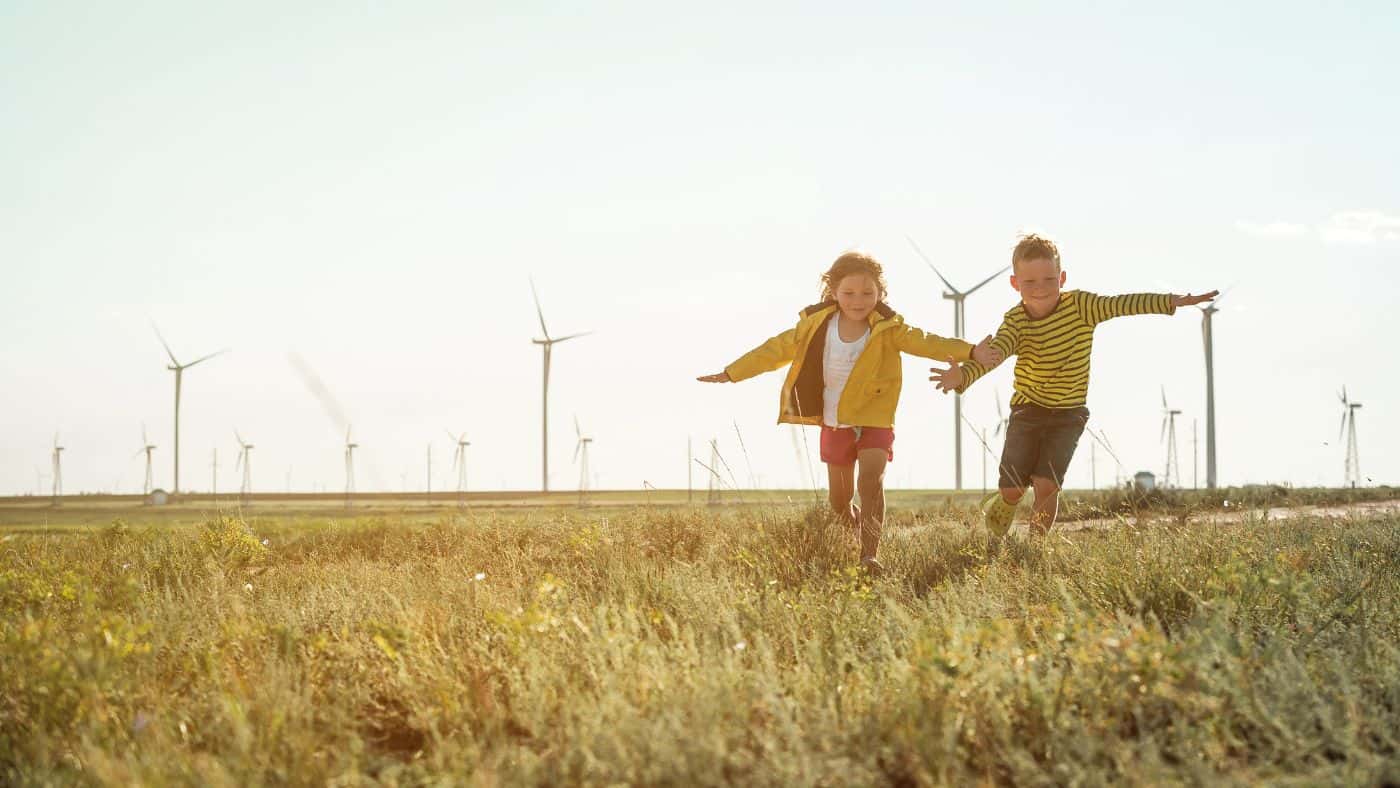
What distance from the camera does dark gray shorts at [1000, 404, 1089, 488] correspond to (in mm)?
8156

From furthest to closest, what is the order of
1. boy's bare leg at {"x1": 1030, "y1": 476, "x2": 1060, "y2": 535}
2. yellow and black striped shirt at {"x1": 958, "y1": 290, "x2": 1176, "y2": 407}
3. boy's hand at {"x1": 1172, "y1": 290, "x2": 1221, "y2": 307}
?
boy's bare leg at {"x1": 1030, "y1": 476, "x2": 1060, "y2": 535}, yellow and black striped shirt at {"x1": 958, "y1": 290, "x2": 1176, "y2": 407}, boy's hand at {"x1": 1172, "y1": 290, "x2": 1221, "y2": 307}

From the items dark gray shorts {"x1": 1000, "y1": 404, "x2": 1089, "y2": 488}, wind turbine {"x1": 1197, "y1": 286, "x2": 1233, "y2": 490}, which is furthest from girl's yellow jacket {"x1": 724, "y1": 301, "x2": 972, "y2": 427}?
wind turbine {"x1": 1197, "y1": 286, "x2": 1233, "y2": 490}

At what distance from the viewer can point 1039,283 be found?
816cm

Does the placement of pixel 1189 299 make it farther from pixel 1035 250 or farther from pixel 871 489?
pixel 871 489

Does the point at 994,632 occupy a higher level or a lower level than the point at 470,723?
higher

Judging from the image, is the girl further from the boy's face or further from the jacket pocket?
the boy's face

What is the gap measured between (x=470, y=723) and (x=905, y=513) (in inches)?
438

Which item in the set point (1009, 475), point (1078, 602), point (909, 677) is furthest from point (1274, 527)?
point (909, 677)

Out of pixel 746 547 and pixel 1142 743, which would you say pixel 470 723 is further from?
pixel 746 547

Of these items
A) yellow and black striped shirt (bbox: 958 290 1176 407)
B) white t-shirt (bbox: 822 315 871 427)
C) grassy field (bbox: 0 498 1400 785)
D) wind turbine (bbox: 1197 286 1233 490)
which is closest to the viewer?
grassy field (bbox: 0 498 1400 785)

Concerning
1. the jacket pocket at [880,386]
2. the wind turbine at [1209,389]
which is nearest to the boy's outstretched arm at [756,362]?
the jacket pocket at [880,386]

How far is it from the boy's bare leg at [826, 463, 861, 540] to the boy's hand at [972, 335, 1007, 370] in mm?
1135

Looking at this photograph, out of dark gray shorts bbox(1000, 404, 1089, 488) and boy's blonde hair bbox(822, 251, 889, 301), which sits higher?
boy's blonde hair bbox(822, 251, 889, 301)

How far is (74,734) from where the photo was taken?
12.7 ft
